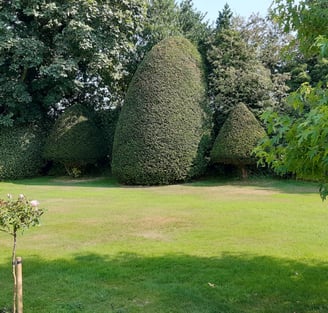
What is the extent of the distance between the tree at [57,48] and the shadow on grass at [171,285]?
1305cm

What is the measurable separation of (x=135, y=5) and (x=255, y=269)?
16113mm

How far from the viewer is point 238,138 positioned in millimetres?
14484

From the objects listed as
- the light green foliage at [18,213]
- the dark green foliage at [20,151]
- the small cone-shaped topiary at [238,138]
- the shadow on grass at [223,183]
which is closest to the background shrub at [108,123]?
the shadow on grass at [223,183]

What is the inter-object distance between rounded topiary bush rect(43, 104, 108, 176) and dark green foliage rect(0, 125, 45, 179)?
0.93 metres

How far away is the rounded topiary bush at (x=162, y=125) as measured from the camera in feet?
48.7

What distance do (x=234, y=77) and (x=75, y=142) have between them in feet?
24.6

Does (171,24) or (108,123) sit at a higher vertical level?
(171,24)

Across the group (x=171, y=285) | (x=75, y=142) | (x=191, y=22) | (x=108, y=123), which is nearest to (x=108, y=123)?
(x=108, y=123)

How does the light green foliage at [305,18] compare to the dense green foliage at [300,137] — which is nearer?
the dense green foliage at [300,137]

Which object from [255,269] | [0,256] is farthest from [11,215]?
[255,269]

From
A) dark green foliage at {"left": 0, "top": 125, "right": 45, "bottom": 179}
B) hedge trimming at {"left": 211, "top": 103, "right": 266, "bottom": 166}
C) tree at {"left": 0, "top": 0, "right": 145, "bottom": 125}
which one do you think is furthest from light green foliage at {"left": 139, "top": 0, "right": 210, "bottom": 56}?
dark green foliage at {"left": 0, "top": 125, "right": 45, "bottom": 179}

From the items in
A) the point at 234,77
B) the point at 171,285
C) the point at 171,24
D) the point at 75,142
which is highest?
the point at 171,24

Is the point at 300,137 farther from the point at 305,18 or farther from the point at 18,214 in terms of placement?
the point at 18,214

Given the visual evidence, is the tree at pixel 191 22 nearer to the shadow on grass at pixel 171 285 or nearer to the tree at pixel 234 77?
the tree at pixel 234 77
